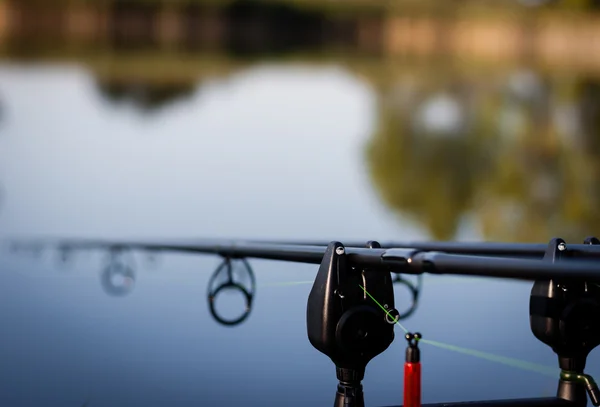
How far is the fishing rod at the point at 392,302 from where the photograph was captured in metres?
1.17

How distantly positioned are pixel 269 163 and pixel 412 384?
16697 millimetres

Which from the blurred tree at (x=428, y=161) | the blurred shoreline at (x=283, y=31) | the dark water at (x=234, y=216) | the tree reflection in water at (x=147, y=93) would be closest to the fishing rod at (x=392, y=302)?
the dark water at (x=234, y=216)

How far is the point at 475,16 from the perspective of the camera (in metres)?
23.8

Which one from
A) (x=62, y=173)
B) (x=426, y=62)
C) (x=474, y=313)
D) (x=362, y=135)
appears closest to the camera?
(x=474, y=313)

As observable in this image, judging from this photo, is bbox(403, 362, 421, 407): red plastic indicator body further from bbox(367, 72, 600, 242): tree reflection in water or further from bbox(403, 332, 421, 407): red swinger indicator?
bbox(367, 72, 600, 242): tree reflection in water

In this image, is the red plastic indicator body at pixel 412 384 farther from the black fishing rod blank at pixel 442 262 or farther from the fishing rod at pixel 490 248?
the fishing rod at pixel 490 248

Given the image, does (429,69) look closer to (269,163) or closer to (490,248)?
(269,163)

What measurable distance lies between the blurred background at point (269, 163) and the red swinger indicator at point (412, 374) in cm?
108

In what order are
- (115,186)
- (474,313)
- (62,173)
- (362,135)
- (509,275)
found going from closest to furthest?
(509,275), (474,313), (115,186), (62,173), (362,135)

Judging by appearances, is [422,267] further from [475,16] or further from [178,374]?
[475,16]

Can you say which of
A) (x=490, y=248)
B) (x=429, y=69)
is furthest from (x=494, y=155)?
(x=490, y=248)

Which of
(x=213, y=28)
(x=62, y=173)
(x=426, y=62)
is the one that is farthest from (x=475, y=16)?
(x=62, y=173)

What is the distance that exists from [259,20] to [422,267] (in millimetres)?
26521

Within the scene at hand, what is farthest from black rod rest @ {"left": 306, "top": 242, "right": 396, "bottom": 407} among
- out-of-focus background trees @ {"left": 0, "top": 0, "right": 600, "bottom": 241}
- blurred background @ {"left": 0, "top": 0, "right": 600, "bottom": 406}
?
out-of-focus background trees @ {"left": 0, "top": 0, "right": 600, "bottom": 241}
